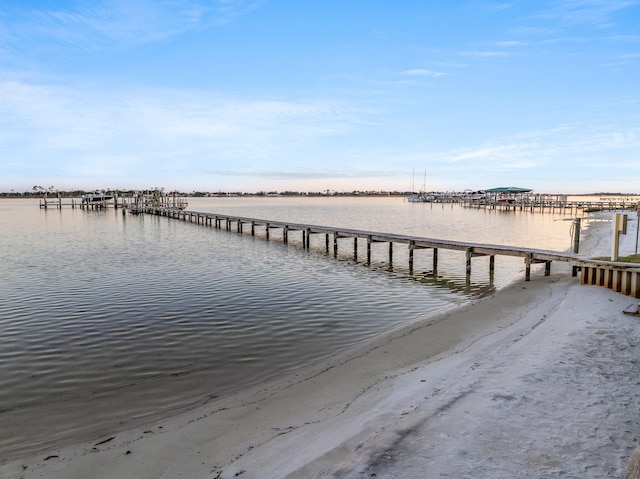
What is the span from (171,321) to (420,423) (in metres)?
8.36

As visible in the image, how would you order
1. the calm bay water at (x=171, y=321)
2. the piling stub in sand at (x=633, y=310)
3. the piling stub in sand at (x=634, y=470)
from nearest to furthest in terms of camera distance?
the piling stub in sand at (x=634, y=470)
the calm bay water at (x=171, y=321)
the piling stub in sand at (x=633, y=310)

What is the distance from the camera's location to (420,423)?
5430mm

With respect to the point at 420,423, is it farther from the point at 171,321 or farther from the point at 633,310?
the point at 171,321

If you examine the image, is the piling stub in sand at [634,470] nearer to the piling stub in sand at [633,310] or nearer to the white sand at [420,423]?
the white sand at [420,423]

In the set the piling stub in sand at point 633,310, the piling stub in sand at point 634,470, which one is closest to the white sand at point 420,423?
the piling stub in sand at point 634,470

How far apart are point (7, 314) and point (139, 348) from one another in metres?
5.36

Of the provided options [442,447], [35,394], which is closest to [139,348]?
[35,394]

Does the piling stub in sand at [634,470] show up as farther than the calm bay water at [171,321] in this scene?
No

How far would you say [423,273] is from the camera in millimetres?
20234

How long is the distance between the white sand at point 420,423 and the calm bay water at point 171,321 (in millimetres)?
→ 991

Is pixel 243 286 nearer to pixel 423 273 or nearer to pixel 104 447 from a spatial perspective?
pixel 423 273

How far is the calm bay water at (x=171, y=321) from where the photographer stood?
23.9 feet

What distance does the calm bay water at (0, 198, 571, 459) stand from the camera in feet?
23.9

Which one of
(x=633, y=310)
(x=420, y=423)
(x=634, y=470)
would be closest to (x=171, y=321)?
(x=420, y=423)
